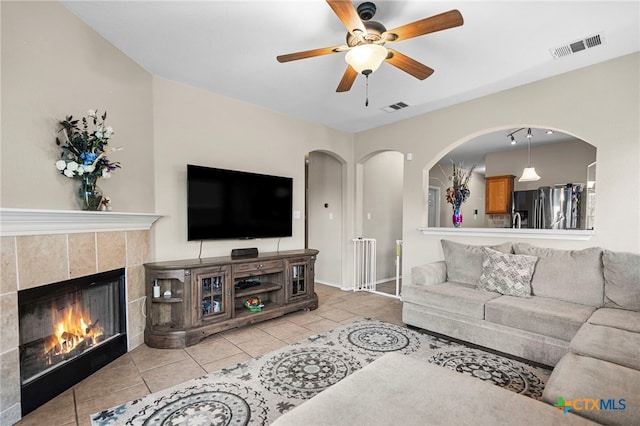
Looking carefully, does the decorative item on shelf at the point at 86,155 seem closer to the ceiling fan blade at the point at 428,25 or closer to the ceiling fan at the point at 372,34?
the ceiling fan at the point at 372,34

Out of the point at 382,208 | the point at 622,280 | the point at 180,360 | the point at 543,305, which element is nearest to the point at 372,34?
the point at 543,305

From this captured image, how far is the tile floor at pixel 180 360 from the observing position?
1.91 meters

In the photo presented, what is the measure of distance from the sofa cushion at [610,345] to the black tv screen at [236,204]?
306cm

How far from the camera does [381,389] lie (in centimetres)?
122

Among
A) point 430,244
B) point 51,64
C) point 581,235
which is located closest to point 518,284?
point 581,235

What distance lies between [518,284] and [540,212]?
3.27 meters

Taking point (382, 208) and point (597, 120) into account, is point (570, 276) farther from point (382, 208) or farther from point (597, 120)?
point (382, 208)

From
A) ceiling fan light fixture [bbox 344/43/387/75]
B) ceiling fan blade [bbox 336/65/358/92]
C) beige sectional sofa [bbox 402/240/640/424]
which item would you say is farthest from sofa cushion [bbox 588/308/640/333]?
ceiling fan blade [bbox 336/65/358/92]

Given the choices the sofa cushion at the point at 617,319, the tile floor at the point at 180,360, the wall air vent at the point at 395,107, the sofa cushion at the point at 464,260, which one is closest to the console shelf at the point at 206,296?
the tile floor at the point at 180,360

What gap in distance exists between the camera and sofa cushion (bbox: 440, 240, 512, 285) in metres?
3.26

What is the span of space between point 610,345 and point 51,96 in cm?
391

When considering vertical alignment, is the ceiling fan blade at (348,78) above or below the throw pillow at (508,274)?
above

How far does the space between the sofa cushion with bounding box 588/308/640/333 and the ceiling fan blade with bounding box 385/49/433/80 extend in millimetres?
2211

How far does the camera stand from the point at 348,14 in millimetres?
1663
